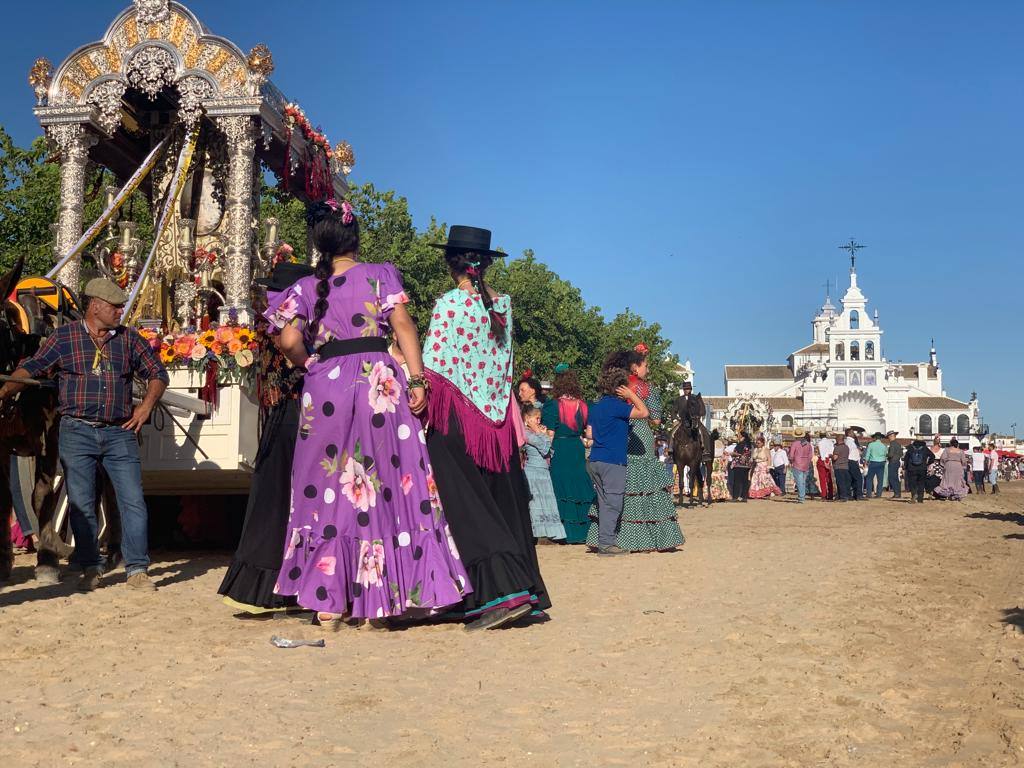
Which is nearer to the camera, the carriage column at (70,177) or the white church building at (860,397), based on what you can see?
the carriage column at (70,177)

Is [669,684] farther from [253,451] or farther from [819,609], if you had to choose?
[253,451]

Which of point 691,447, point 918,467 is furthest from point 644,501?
point 918,467

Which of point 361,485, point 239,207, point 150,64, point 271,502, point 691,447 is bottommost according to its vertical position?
point 271,502

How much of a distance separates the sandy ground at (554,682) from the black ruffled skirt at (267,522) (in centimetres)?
20

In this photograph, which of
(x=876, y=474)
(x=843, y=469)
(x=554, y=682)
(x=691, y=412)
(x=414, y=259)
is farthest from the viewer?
(x=414, y=259)

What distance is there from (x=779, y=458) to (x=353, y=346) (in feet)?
94.4

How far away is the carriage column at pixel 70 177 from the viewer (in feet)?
37.2

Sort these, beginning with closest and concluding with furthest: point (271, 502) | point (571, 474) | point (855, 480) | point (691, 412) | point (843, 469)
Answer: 1. point (271, 502)
2. point (571, 474)
3. point (691, 412)
4. point (843, 469)
5. point (855, 480)

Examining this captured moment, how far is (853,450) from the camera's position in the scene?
86.9 feet

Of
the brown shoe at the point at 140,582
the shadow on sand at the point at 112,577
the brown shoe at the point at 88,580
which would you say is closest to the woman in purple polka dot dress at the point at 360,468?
the brown shoe at the point at 140,582

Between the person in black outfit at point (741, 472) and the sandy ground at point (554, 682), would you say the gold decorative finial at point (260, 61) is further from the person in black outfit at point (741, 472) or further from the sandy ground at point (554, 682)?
the person in black outfit at point (741, 472)

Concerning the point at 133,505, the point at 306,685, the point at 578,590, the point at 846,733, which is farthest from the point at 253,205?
the point at 846,733

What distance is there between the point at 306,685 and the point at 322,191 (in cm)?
931

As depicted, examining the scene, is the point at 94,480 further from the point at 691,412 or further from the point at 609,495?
the point at 691,412
